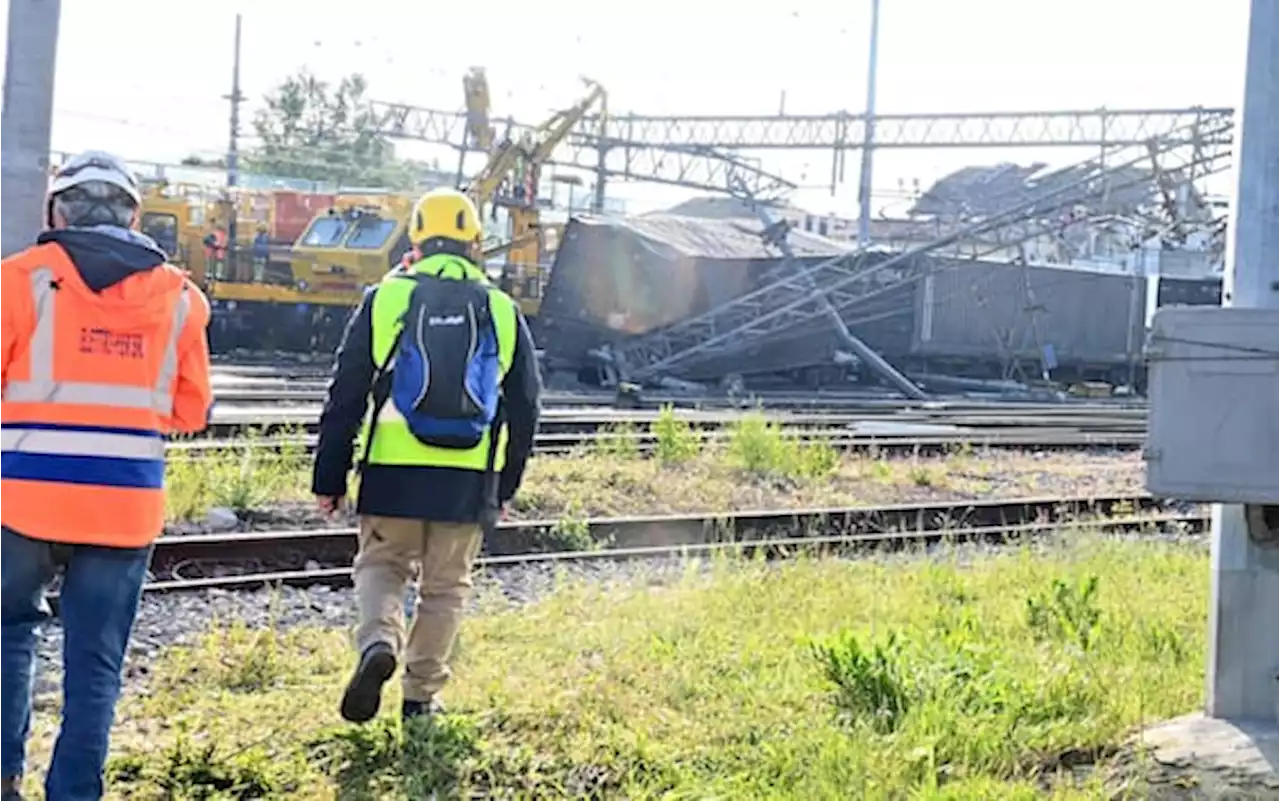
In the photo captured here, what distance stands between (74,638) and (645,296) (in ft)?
90.0

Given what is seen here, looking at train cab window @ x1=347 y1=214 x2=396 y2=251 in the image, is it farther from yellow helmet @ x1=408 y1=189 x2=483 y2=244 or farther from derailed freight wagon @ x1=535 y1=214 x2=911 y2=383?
yellow helmet @ x1=408 y1=189 x2=483 y2=244

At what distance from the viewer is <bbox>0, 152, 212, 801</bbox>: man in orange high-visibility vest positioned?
4.11m

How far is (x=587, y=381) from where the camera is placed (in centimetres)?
3114

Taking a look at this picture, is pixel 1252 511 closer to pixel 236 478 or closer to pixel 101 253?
pixel 101 253

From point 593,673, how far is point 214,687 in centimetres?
141

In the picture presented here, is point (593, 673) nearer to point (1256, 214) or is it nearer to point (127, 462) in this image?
point (127, 462)

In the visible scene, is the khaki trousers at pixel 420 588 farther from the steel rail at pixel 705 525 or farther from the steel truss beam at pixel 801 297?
the steel truss beam at pixel 801 297

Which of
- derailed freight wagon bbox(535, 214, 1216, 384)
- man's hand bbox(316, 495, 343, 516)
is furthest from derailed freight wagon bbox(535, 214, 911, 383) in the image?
man's hand bbox(316, 495, 343, 516)

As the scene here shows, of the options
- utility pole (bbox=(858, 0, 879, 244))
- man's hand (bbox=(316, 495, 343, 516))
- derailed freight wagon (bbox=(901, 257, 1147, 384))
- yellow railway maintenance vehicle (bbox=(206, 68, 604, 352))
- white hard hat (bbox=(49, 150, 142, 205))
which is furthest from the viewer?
utility pole (bbox=(858, 0, 879, 244))

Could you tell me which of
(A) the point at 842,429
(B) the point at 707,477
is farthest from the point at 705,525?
(A) the point at 842,429

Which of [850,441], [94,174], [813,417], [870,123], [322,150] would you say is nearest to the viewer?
[94,174]

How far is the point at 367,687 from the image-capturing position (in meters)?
5.09

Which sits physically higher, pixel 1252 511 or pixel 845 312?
pixel 845 312

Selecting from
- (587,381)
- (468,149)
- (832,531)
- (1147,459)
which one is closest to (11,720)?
(1147,459)
